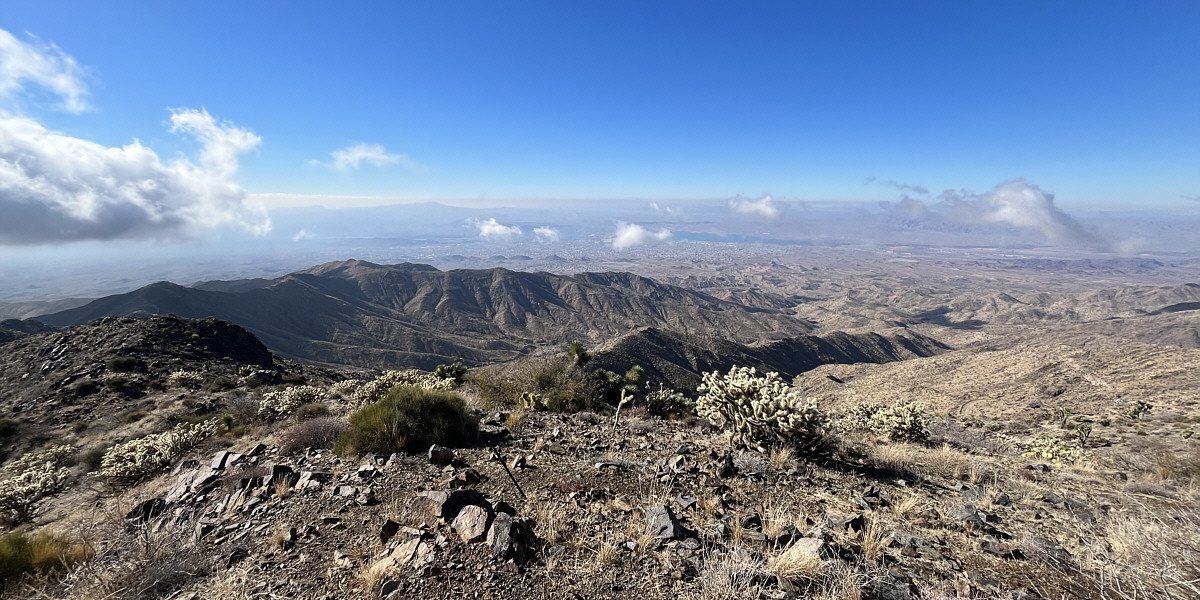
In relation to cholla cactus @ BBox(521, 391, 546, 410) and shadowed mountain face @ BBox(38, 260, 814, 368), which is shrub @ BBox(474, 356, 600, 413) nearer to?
cholla cactus @ BBox(521, 391, 546, 410)

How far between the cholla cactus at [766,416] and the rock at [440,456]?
201 inches

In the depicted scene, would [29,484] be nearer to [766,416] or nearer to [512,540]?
[512,540]

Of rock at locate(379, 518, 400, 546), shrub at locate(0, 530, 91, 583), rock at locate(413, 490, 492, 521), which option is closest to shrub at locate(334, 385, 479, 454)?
rock at locate(413, 490, 492, 521)

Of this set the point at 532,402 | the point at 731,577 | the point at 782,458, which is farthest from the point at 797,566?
the point at 532,402

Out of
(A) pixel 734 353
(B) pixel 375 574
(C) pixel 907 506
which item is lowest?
(A) pixel 734 353

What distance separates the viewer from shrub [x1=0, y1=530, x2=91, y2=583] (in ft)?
13.0

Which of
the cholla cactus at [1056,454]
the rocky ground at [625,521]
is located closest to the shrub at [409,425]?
the rocky ground at [625,521]

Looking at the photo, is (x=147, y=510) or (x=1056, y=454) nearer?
(x=147, y=510)

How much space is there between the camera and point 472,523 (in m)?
4.21

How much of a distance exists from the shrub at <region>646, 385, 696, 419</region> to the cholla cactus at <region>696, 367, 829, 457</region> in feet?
8.22

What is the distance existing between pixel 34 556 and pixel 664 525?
6164 millimetres

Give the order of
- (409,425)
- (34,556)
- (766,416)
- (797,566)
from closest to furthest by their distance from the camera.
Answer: (797,566), (34,556), (409,425), (766,416)

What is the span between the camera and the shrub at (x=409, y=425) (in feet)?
22.0

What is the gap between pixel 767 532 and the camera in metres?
4.62
